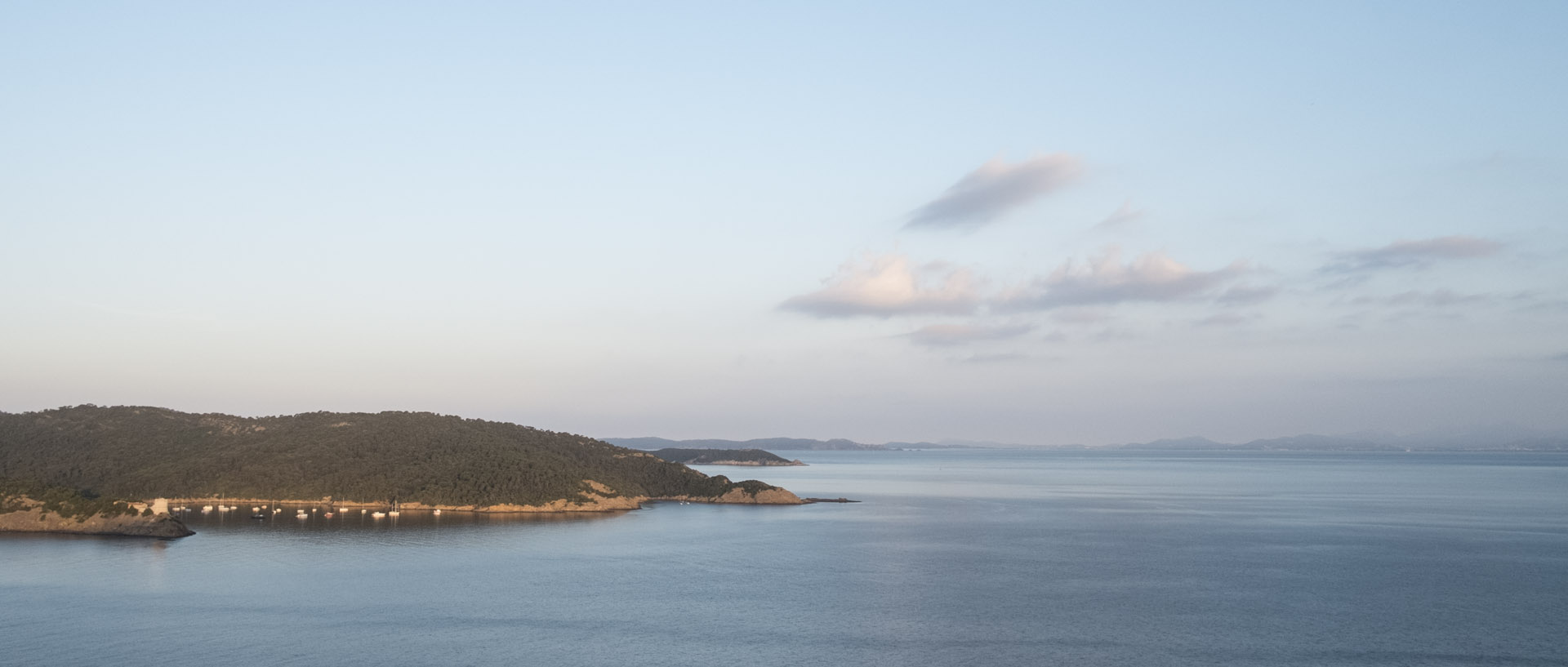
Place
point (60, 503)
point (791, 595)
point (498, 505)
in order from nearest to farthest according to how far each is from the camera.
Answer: point (791, 595) < point (60, 503) < point (498, 505)

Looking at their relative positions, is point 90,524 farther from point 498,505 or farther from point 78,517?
point 498,505

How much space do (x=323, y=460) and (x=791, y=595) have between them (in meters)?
105

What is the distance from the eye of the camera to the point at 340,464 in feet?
492

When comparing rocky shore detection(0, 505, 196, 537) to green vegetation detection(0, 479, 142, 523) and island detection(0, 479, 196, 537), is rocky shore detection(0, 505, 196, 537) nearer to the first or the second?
island detection(0, 479, 196, 537)

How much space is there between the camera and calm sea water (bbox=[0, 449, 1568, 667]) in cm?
5359

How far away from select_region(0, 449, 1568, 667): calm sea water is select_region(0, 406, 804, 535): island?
71.1 feet

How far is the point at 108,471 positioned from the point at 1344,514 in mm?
176153

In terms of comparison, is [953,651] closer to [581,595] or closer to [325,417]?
[581,595]

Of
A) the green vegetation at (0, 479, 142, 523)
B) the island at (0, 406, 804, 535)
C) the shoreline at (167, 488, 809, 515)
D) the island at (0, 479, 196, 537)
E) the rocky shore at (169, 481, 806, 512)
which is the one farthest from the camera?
the island at (0, 406, 804, 535)

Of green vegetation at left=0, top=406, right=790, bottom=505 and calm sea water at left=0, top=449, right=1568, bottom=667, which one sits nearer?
calm sea water at left=0, top=449, right=1568, bottom=667

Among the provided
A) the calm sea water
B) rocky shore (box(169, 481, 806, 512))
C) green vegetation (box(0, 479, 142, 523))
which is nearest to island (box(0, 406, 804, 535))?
rocky shore (box(169, 481, 806, 512))

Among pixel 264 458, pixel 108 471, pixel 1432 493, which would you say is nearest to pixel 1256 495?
pixel 1432 493

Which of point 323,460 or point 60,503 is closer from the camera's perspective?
point 60,503

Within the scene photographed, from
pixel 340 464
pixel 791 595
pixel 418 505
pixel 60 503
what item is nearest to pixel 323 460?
pixel 340 464
